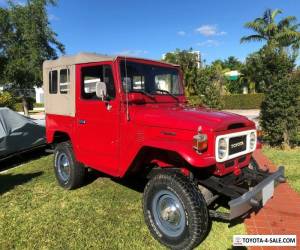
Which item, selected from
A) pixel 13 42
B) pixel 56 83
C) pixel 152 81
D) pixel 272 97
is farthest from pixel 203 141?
pixel 13 42

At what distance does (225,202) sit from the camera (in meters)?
5.48

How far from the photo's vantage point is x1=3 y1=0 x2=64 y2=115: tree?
21594mm

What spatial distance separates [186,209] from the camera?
Result: 3908 millimetres

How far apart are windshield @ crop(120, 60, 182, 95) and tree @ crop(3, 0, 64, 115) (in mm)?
17895

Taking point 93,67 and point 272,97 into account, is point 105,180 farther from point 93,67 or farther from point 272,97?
point 272,97

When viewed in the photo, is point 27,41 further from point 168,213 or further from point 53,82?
point 168,213

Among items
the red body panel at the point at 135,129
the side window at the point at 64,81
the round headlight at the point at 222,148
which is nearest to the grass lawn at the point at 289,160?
the red body panel at the point at 135,129

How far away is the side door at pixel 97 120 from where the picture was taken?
16.0 feet

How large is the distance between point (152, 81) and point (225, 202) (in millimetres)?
2338

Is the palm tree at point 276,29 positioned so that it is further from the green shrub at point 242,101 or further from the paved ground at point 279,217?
the paved ground at point 279,217

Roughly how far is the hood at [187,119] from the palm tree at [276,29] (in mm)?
27364

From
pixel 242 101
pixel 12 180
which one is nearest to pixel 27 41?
pixel 12 180

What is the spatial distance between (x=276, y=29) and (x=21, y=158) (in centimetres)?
2696

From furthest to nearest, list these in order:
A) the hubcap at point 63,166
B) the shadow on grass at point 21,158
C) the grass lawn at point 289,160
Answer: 1. the shadow on grass at point 21,158
2. the grass lawn at point 289,160
3. the hubcap at point 63,166
